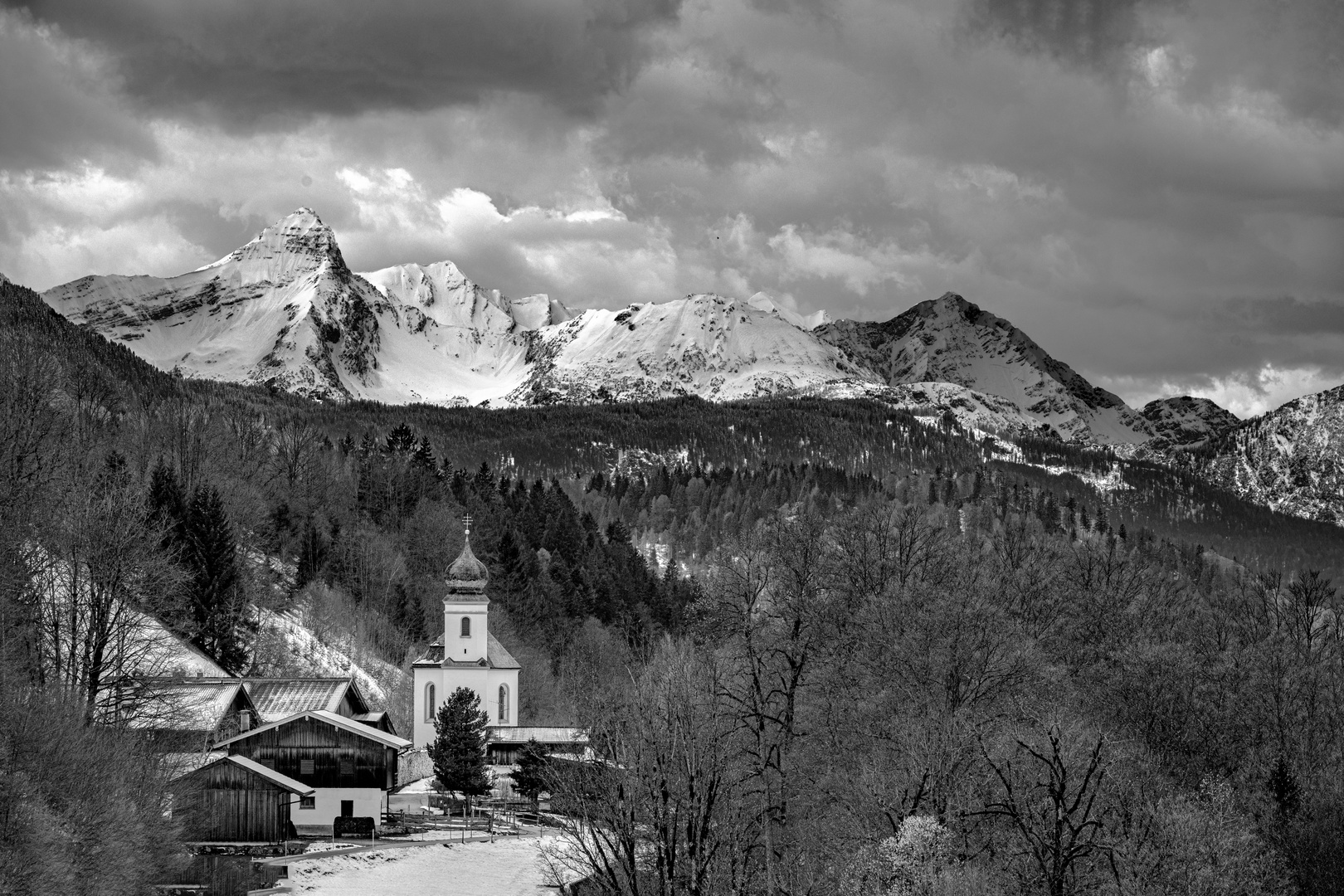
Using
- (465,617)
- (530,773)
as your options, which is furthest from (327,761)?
(465,617)

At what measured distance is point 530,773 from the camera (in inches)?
3093

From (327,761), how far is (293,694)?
375cm

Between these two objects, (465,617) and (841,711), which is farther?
(465,617)

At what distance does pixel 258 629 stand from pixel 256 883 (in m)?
37.1

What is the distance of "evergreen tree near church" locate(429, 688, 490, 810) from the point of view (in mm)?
75188

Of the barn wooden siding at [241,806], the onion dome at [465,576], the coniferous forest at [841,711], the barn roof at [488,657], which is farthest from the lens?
the onion dome at [465,576]

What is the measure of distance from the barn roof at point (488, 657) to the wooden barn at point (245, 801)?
32845 mm

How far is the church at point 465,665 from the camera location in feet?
302

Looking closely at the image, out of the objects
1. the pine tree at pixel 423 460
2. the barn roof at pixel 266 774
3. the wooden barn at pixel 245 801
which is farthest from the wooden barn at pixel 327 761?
the pine tree at pixel 423 460

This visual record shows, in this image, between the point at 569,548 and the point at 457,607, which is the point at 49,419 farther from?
the point at 569,548

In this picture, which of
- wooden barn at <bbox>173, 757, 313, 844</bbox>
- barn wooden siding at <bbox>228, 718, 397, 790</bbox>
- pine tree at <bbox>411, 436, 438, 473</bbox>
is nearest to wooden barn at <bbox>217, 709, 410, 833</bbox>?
barn wooden siding at <bbox>228, 718, 397, 790</bbox>

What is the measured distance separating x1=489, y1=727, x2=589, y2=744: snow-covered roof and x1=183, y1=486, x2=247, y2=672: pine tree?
16556 mm

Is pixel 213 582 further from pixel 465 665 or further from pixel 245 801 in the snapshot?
pixel 245 801

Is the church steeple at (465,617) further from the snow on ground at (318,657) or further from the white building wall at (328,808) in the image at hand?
the white building wall at (328,808)
